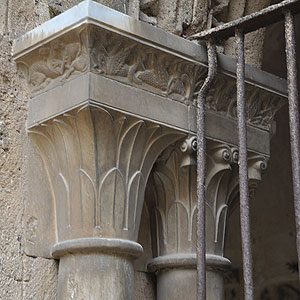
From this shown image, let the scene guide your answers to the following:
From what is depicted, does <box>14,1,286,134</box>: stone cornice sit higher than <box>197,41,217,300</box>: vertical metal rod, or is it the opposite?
<box>14,1,286,134</box>: stone cornice

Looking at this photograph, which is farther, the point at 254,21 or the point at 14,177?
the point at 254,21

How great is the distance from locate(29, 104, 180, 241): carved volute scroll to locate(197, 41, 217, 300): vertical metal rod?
0.41 ft

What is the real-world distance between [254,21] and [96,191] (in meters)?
0.72

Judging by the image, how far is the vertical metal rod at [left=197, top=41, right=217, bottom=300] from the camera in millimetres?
2287

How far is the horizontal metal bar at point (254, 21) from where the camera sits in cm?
233

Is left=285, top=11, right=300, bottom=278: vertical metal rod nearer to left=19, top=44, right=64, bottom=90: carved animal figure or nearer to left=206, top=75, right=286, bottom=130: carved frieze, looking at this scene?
left=206, top=75, right=286, bottom=130: carved frieze

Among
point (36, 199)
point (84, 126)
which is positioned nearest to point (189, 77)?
point (84, 126)

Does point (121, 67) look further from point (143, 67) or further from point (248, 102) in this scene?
point (248, 102)

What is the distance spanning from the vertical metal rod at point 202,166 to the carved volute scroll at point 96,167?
0.41 feet

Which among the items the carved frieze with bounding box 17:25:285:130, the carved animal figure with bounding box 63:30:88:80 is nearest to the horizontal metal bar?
the carved frieze with bounding box 17:25:285:130

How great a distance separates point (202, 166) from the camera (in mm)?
2369

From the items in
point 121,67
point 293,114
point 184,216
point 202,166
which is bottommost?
point 184,216

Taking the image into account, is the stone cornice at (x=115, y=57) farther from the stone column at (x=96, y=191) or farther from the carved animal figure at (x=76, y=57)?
the stone column at (x=96, y=191)

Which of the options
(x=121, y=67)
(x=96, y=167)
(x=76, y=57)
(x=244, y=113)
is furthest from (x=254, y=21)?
(x=96, y=167)
